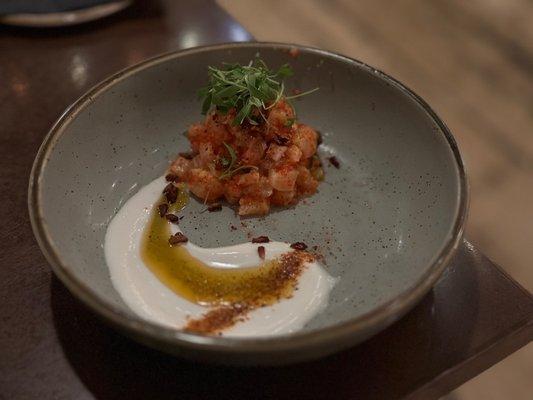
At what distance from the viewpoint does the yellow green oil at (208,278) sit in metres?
1.59

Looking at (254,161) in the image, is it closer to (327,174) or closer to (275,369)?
(327,174)

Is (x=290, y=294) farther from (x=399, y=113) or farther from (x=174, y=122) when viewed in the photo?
(x=174, y=122)

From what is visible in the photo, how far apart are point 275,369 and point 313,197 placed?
686mm

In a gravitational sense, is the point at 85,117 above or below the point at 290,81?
below

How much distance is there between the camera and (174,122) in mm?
2152

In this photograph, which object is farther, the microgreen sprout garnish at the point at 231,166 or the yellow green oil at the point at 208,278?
the microgreen sprout garnish at the point at 231,166

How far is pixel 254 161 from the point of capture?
6.29 ft

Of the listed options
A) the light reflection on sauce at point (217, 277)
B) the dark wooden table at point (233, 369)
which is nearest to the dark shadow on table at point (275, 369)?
the dark wooden table at point (233, 369)

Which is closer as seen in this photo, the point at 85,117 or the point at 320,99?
the point at 85,117

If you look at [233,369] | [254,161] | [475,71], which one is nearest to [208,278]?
[233,369]

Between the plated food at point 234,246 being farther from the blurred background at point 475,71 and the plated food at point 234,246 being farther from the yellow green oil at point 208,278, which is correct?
the blurred background at point 475,71

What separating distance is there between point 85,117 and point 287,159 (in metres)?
0.64

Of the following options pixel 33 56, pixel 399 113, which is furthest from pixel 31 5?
pixel 399 113

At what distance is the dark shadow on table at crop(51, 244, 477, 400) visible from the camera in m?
1.36
